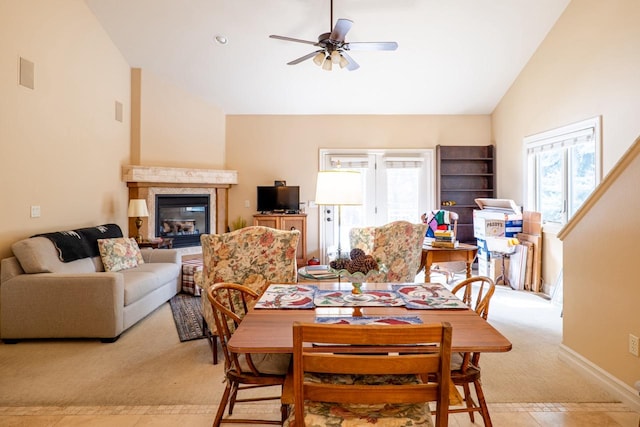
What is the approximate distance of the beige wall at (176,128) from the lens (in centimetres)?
584

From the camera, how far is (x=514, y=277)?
16.9ft

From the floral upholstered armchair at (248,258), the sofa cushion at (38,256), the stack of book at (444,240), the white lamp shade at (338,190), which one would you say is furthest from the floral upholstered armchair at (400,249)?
the sofa cushion at (38,256)

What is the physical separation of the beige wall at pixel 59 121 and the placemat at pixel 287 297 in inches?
118

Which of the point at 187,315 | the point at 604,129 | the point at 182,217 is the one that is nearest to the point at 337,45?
the point at 604,129

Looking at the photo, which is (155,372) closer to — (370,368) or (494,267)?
(370,368)

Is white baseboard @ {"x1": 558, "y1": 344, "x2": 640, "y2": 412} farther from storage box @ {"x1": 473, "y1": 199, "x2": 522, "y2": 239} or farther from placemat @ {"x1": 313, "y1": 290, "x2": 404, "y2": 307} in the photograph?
storage box @ {"x1": 473, "y1": 199, "x2": 522, "y2": 239}

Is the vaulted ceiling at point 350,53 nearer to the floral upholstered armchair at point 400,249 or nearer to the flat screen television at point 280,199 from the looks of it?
the flat screen television at point 280,199

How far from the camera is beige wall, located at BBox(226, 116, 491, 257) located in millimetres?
6680

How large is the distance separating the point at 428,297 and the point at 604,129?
11.1 feet

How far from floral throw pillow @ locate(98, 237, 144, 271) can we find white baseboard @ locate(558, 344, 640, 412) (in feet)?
13.9

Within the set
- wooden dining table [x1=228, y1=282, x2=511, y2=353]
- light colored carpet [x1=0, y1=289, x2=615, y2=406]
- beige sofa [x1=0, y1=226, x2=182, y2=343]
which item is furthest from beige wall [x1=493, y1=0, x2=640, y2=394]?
beige sofa [x1=0, y1=226, x2=182, y2=343]

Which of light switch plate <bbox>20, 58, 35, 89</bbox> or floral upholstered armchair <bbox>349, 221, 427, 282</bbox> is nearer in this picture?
floral upholstered armchair <bbox>349, 221, 427, 282</bbox>

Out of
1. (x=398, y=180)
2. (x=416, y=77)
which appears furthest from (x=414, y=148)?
(x=416, y=77)

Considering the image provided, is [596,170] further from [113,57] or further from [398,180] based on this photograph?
[113,57]
